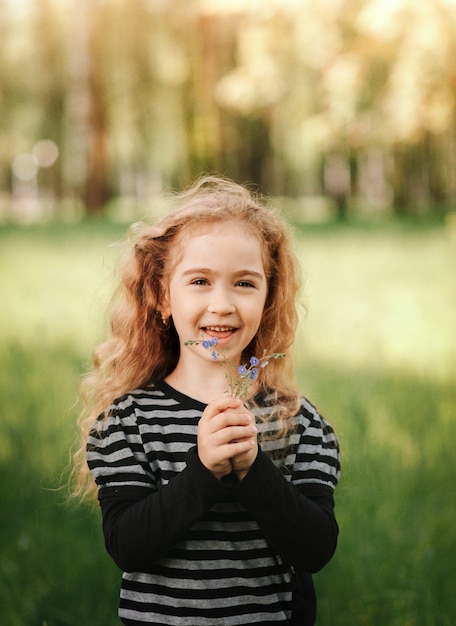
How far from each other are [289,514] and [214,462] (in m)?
0.20

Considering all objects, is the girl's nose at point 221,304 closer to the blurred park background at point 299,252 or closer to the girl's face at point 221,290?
the girl's face at point 221,290

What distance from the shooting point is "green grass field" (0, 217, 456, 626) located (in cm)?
267

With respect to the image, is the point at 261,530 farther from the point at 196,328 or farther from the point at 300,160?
the point at 300,160

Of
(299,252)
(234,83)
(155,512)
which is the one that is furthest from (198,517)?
(234,83)

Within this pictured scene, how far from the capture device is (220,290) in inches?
66.6

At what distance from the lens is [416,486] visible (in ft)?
11.1

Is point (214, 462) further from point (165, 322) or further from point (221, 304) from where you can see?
point (165, 322)

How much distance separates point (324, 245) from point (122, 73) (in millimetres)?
8523

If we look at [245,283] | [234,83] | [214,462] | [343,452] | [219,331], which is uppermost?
[234,83]

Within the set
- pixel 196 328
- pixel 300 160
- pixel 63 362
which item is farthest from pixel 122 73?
pixel 196 328

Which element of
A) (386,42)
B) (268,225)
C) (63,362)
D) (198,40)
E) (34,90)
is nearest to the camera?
(268,225)

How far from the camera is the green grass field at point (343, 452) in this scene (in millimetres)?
2674

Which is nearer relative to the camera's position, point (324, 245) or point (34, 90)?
point (324, 245)

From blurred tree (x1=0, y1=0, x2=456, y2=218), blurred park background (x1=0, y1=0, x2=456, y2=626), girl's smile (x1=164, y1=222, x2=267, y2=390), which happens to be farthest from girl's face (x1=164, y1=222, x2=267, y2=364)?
blurred tree (x1=0, y1=0, x2=456, y2=218)
